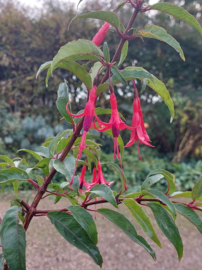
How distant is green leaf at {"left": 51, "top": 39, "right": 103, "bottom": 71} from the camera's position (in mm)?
280

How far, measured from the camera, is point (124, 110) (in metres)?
2.84

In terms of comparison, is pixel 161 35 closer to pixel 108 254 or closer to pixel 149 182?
pixel 149 182

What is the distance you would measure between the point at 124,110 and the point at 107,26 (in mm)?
2509

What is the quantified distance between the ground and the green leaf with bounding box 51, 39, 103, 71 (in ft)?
3.60

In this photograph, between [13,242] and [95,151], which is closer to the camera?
[13,242]

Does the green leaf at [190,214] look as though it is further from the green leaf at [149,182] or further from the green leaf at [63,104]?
the green leaf at [63,104]

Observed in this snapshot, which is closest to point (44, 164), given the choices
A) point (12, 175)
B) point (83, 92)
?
point (12, 175)

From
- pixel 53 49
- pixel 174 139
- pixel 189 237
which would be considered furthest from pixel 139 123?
pixel 174 139

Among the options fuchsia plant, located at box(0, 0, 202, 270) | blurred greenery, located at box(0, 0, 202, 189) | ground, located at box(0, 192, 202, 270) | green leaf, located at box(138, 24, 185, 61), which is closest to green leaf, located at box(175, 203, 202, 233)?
fuchsia plant, located at box(0, 0, 202, 270)

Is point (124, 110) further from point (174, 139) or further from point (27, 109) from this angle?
point (27, 109)

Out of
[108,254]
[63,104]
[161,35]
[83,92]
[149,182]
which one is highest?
[161,35]

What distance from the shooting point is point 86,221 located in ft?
1.20

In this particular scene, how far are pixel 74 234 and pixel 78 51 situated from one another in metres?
0.28

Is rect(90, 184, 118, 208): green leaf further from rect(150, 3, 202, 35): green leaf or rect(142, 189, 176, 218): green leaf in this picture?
rect(150, 3, 202, 35): green leaf
